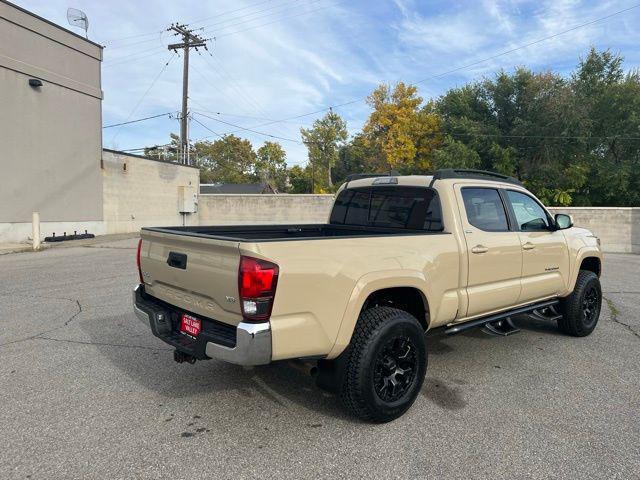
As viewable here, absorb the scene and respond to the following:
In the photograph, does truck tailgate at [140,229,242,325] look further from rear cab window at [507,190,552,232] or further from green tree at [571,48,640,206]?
green tree at [571,48,640,206]

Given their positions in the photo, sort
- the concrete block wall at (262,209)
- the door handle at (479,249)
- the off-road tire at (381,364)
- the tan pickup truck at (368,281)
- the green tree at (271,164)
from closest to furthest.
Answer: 1. the tan pickup truck at (368,281)
2. the off-road tire at (381,364)
3. the door handle at (479,249)
4. the concrete block wall at (262,209)
5. the green tree at (271,164)

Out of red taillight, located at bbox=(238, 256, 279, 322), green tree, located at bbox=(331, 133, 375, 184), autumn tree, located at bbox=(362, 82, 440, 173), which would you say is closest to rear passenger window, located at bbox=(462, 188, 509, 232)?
red taillight, located at bbox=(238, 256, 279, 322)

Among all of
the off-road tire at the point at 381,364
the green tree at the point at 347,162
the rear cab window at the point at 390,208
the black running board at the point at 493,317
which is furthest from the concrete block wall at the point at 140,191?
the green tree at the point at 347,162

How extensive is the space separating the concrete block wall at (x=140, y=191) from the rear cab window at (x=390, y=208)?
57.5ft

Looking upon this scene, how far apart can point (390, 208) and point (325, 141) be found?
2326 inches

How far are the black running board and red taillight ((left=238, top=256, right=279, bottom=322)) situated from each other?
2.01 metres

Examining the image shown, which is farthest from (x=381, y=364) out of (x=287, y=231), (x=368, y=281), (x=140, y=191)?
(x=140, y=191)

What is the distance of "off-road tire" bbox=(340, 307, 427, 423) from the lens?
3133mm

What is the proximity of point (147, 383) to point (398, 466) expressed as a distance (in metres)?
2.36

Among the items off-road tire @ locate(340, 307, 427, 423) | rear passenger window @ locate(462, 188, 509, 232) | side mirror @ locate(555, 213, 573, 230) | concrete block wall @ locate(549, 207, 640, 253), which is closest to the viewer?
off-road tire @ locate(340, 307, 427, 423)

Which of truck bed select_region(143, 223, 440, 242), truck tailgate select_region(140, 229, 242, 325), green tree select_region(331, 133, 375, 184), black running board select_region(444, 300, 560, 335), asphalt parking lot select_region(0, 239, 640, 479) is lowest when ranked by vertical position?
asphalt parking lot select_region(0, 239, 640, 479)

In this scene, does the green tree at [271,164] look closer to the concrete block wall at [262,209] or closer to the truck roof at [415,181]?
the concrete block wall at [262,209]

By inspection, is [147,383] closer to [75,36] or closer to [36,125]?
[36,125]

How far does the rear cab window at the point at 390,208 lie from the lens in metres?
4.18
